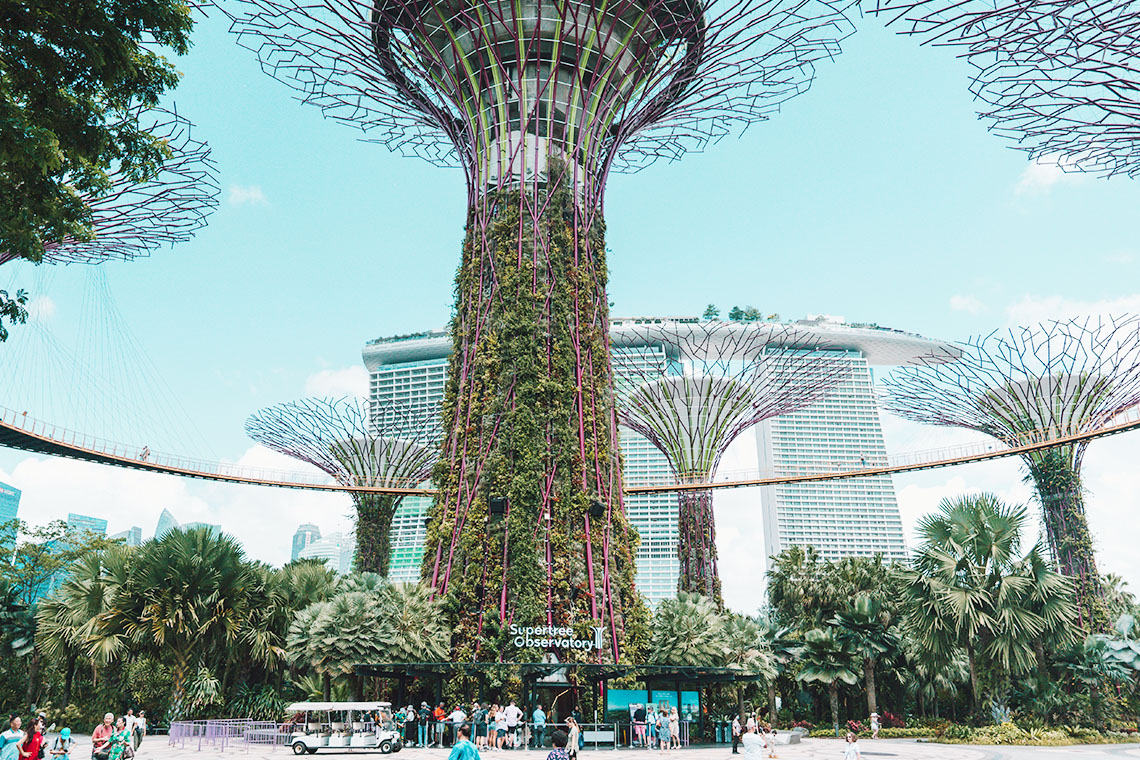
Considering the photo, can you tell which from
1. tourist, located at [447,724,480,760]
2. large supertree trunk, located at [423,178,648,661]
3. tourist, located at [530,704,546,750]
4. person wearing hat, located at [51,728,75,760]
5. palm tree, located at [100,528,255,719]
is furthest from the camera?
large supertree trunk, located at [423,178,648,661]

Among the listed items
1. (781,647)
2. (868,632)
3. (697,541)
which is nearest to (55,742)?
(868,632)

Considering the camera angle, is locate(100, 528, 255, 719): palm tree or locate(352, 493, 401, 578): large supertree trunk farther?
locate(352, 493, 401, 578): large supertree trunk

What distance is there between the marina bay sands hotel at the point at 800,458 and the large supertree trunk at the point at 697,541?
91.0 metres

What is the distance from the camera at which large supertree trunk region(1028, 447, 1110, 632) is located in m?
41.5

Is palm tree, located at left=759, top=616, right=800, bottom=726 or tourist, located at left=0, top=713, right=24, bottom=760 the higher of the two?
palm tree, located at left=759, top=616, right=800, bottom=726

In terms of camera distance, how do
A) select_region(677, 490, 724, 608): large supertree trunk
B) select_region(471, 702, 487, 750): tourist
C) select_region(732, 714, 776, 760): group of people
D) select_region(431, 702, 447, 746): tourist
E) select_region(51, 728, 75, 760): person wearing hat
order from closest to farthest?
select_region(51, 728, 75, 760): person wearing hat → select_region(732, 714, 776, 760): group of people → select_region(471, 702, 487, 750): tourist → select_region(431, 702, 447, 746): tourist → select_region(677, 490, 724, 608): large supertree trunk

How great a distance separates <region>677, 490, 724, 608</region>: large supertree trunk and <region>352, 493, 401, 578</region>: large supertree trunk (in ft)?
55.7

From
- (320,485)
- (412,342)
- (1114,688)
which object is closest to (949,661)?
(1114,688)

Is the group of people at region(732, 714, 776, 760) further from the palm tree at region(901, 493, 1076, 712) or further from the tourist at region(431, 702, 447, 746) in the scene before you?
the tourist at region(431, 702, 447, 746)

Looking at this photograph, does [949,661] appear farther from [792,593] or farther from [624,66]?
[624,66]

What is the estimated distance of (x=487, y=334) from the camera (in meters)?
36.2

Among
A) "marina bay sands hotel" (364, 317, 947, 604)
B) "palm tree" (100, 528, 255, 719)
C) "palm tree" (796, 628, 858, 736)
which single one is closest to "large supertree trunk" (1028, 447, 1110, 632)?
"palm tree" (796, 628, 858, 736)

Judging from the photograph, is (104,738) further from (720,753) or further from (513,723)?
(720,753)

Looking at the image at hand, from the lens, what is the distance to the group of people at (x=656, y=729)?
87.7ft
